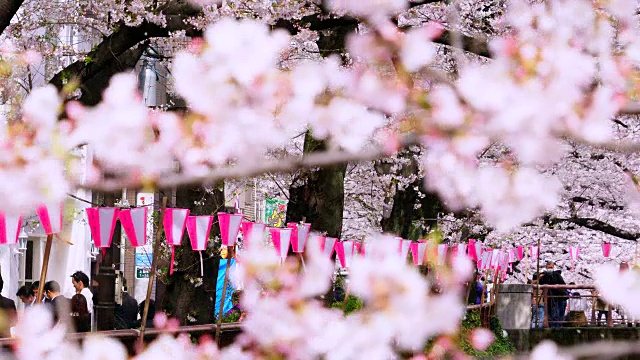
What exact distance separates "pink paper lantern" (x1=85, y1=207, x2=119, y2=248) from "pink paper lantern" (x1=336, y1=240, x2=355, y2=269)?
4.92 m

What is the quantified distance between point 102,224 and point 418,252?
27.6 feet

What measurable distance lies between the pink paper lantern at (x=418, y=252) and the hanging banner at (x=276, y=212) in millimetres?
4701

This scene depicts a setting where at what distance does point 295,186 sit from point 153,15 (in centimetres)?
648

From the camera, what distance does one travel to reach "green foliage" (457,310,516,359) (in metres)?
18.5

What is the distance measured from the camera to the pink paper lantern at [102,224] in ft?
38.9

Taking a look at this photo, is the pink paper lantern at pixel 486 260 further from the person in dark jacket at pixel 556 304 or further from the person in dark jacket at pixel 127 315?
the person in dark jacket at pixel 127 315

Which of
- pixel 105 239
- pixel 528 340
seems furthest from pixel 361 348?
pixel 528 340

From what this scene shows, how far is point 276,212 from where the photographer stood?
3062cm

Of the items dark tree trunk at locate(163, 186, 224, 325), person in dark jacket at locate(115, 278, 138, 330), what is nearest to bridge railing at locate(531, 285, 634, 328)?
dark tree trunk at locate(163, 186, 224, 325)

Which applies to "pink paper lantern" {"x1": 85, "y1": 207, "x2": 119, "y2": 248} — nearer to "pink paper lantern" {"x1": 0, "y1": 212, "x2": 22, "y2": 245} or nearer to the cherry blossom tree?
"pink paper lantern" {"x1": 0, "y1": 212, "x2": 22, "y2": 245}

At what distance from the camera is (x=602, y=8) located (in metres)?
4.41

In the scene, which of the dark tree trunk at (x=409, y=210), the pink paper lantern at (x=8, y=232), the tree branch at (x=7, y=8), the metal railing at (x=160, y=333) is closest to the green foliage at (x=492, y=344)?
the dark tree trunk at (x=409, y=210)

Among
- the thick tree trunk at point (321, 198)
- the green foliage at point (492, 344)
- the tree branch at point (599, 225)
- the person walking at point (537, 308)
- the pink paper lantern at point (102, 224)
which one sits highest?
the tree branch at point (599, 225)

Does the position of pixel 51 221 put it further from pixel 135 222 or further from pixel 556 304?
pixel 556 304
